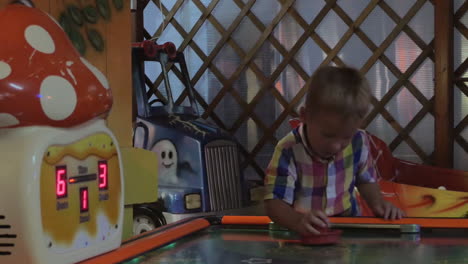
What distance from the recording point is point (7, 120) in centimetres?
51

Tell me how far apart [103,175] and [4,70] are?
16 cm

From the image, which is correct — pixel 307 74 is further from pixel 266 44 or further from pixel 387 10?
pixel 387 10

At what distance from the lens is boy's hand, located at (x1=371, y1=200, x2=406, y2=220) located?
0.73 metres

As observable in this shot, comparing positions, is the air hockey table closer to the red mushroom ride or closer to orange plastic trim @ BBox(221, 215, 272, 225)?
orange plastic trim @ BBox(221, 215, 272, 225)

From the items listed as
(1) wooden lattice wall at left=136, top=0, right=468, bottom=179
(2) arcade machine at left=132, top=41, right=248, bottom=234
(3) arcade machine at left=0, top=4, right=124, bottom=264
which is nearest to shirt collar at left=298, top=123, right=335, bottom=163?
(3) arcade machine at left=0, top=4, right=124, bottom=264

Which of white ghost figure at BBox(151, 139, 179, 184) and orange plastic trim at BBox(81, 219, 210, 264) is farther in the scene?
white ghost figure at BBox(151, 139, 179, 184)

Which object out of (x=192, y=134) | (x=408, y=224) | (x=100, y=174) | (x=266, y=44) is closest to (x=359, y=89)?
(x=408, y=224)

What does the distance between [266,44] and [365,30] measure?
1.23 feet

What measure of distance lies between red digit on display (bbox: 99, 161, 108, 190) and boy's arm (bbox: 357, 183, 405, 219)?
34cm

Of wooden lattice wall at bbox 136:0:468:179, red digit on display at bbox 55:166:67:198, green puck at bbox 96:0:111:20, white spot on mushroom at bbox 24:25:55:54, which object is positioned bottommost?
red digit on display at bbox 55:166:67:198

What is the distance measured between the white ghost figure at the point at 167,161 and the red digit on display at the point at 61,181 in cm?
116

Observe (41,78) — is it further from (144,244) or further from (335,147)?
(335,147)

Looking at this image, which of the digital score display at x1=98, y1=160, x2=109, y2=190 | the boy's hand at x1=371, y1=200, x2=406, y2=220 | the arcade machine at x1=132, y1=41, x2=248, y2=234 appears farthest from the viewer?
the arcade machine at x1=132, y1=41, x2=248, y2=234

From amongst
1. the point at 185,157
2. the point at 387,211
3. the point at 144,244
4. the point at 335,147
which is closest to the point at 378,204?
the point at 387,211
